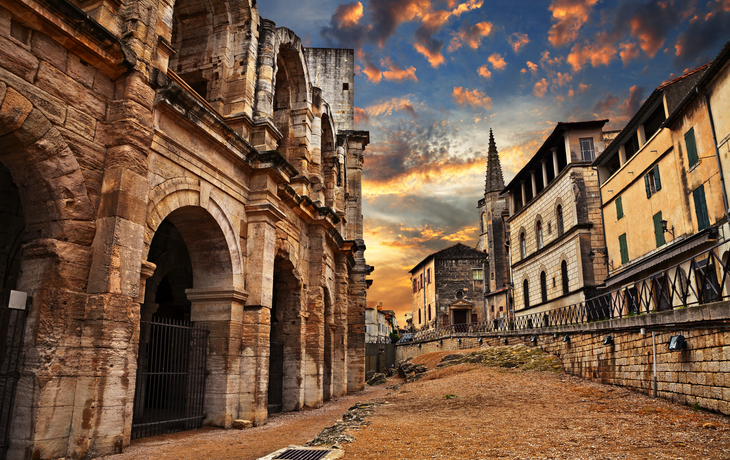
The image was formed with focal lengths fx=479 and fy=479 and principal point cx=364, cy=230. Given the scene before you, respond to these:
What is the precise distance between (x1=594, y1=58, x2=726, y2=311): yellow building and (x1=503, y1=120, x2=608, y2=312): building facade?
1.06 m

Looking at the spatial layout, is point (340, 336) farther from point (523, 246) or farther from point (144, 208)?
point (523, 246)

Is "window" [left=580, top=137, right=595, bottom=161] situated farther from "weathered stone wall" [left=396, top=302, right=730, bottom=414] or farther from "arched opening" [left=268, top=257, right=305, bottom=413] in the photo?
"arched opening" [left=268, top=257, right=305, bottom=413]

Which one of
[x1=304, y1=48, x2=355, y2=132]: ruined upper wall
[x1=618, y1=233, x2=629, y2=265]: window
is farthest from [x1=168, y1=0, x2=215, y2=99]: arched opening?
[x1=618, y1=233, x2=629, y2=265]: window

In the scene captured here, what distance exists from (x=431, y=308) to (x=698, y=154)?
3803cm

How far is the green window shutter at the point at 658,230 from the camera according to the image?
16828 mm

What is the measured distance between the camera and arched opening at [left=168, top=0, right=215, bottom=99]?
10.9m

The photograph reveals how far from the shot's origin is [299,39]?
1405 cm

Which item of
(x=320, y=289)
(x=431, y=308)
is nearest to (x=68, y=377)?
(x=320, y=289)

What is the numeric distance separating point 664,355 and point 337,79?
63.2ft

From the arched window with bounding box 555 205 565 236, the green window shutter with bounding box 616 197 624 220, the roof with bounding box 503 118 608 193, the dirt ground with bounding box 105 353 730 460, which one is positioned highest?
the roof with bounding box 503 118 608 193

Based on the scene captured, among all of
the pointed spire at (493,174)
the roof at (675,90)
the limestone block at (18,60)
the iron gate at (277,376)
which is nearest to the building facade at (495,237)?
the pointed spire at (493,174)

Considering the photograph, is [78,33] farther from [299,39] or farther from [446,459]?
[299,39]

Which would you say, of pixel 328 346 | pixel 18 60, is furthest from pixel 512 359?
pixel 18 60

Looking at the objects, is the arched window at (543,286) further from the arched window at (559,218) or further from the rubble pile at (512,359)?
the rubble pile at (512,359)
